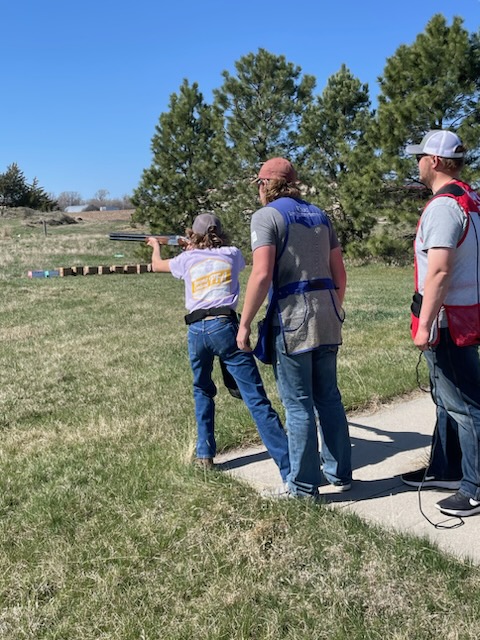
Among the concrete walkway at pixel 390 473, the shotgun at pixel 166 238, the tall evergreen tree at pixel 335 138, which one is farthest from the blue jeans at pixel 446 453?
the tall evergreen tree at pixel 335 138

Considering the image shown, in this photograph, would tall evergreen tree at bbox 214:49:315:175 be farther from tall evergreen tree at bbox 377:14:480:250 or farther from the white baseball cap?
the white baseball cap

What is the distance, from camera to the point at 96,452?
4270 millimetres

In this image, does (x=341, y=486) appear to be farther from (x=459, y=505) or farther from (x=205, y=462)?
(x=205, y=462)

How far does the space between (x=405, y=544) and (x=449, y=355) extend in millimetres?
941

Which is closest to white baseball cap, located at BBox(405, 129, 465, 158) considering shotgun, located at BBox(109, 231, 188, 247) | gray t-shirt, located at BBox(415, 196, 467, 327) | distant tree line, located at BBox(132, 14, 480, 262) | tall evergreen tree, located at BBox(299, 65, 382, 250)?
gray t-shirt, located at BBox(415, 196, 467, 327)

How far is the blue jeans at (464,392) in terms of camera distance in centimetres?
308

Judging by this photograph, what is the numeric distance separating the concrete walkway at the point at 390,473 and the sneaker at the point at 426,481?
38mm

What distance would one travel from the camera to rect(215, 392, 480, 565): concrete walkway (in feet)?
9.78

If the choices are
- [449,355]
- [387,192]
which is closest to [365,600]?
[449,355]

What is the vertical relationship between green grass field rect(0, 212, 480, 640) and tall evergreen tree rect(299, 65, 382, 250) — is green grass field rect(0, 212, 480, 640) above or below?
below

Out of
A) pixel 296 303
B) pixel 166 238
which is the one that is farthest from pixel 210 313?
pixel 166 238

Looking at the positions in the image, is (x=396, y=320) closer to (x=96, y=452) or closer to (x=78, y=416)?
(x=78, y=416)

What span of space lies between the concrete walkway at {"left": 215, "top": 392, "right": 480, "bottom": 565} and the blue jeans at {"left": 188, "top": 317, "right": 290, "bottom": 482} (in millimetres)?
222

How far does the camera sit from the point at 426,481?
3.51 metres
